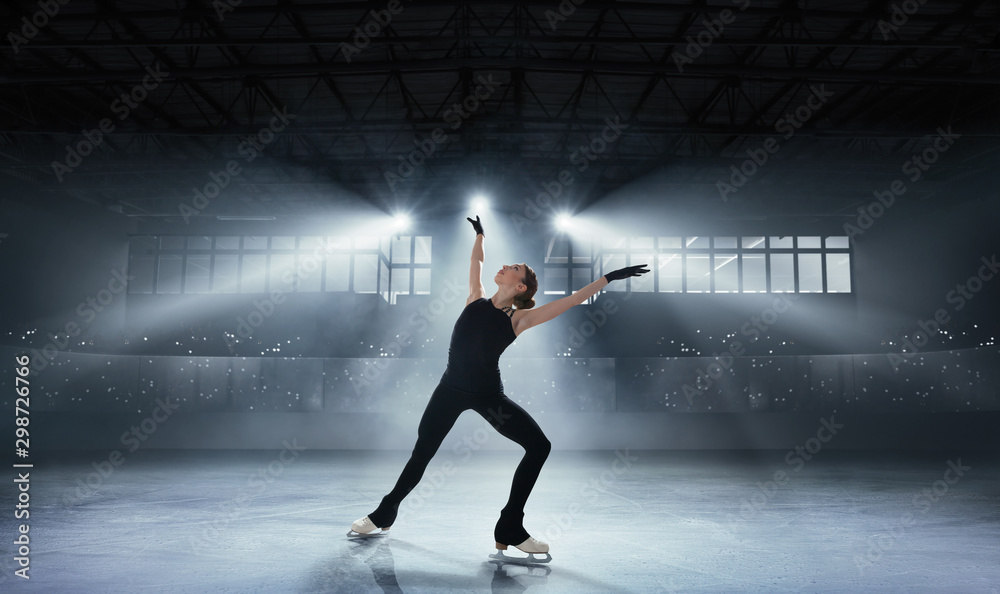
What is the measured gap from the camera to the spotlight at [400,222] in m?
18.8

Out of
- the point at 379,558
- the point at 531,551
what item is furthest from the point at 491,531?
the point at 379,558

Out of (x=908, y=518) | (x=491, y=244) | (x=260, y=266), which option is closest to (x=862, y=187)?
(x=491, y=244)

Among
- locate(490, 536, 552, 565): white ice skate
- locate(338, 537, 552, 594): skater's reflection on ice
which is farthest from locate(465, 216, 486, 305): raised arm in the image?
locate(338, 537, 552, 594): skater's reflection on ice

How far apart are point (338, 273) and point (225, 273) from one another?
5318 millimetres

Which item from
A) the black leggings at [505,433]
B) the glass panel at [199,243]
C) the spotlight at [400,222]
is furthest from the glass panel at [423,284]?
the black leggings at [505,433]

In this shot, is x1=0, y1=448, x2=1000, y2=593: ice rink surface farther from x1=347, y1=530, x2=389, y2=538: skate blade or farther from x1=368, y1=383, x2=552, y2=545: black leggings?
x1=368, y1=383, x2=552, y2=545: black leggings

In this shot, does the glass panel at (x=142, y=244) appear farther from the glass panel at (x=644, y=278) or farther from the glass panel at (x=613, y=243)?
the glass panel at (x=644, y=278)

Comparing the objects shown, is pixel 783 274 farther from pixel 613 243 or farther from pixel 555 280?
pixel 555 280

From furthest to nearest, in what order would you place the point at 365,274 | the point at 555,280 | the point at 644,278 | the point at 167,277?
the point at 365,274 < the point at 167,277 < the point at 644,278 < the point at 555,280

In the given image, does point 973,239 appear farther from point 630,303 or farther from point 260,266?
point 260,266

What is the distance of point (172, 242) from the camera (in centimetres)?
1980

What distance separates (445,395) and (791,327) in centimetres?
1642

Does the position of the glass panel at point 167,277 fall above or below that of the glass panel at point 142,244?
below

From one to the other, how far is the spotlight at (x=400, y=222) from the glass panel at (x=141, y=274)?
7089 millimetres
